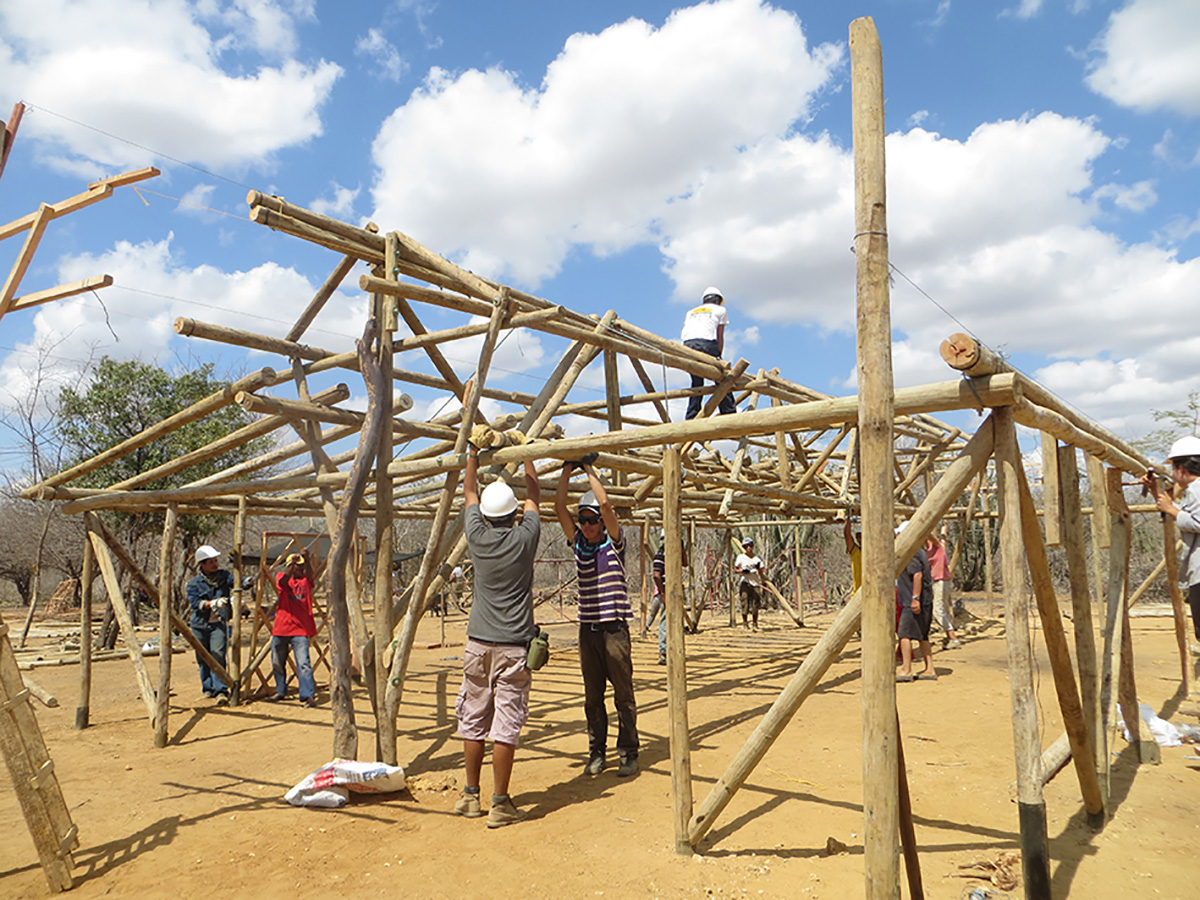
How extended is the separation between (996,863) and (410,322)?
16.5ft

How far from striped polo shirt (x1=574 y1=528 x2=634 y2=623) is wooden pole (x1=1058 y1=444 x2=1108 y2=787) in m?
2.75

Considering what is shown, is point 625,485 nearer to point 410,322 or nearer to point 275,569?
point 410,322

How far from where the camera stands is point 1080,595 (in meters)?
4.18

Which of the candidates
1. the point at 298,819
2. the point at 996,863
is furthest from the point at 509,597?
the point at 996,863

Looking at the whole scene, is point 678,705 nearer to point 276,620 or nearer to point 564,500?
point 564,500

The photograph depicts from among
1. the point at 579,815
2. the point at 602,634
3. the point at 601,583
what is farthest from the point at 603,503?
the point at 579,815

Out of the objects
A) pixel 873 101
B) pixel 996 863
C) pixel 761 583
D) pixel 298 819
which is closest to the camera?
pixel 873 101

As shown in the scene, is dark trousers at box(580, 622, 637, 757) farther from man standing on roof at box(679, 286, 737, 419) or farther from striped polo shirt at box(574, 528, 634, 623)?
man standing on roof at box(679, 286, 737, 419)

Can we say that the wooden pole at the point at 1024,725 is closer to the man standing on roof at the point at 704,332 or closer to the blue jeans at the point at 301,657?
the man standing on roof at the point at 704,332

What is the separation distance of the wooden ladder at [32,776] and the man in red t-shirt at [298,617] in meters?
4.70

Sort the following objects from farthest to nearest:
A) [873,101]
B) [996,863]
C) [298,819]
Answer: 1. [298,819]
2. [996,863]
3. [873,101]

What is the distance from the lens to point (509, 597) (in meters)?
4.59

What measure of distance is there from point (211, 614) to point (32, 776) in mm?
5304

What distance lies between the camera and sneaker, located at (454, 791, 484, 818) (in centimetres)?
453
